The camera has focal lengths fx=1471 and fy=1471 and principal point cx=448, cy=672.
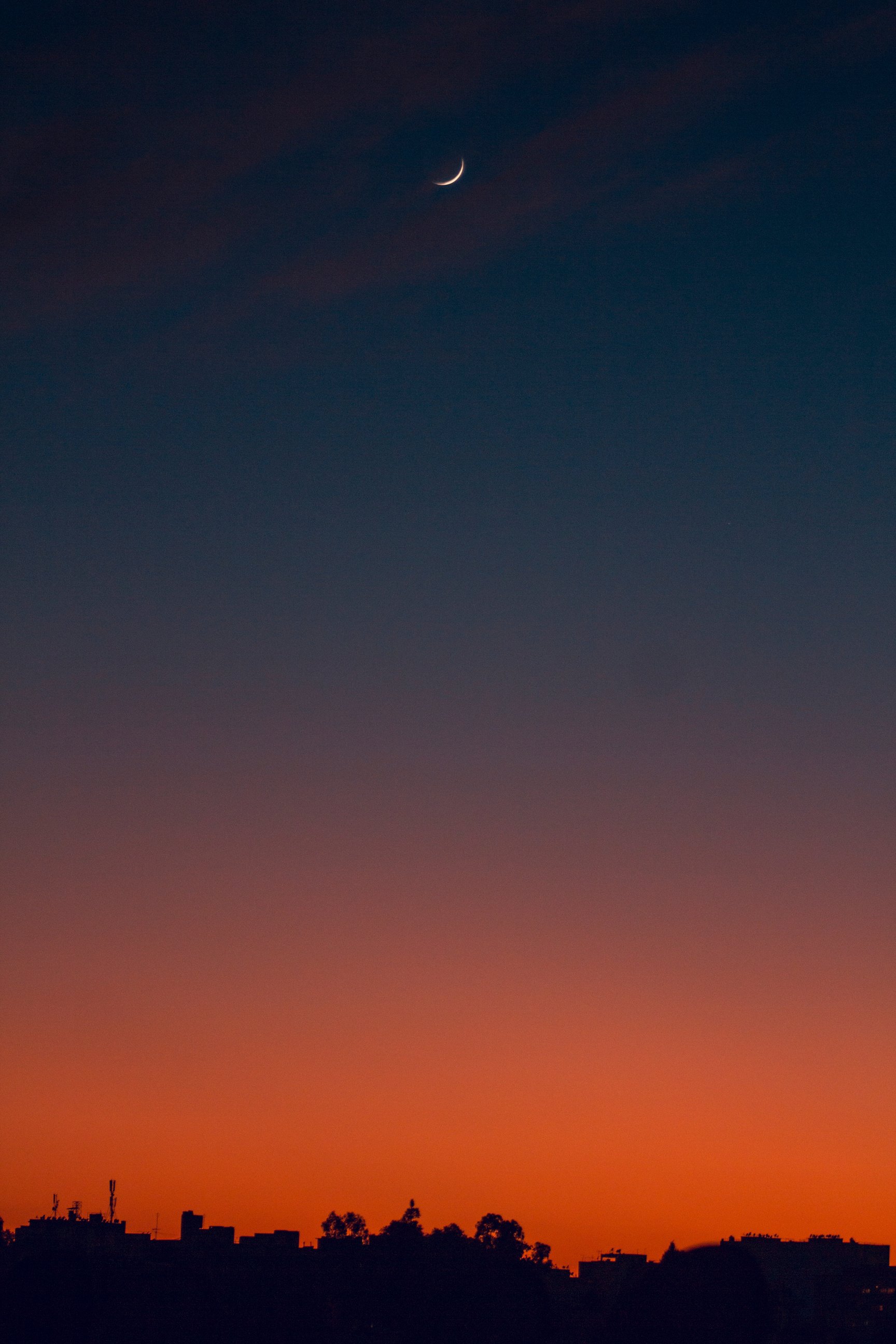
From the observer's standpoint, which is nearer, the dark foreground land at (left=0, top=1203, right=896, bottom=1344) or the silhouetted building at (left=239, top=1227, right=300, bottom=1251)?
the dark foreground land at (left=0, top=1203, right=896, bottom=1344)

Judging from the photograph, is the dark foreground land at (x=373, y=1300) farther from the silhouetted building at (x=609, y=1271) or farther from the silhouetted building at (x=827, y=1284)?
the silhouetted building at (x=609, y=1271)

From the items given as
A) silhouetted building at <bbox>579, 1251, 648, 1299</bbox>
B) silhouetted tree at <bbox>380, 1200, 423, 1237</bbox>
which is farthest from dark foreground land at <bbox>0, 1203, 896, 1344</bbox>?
silhouetted building at <bbox>579, 1251, 648, 1299</bbox>

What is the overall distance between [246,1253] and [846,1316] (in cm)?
5920

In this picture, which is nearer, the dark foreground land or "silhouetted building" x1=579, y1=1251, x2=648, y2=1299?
the dark foreground land

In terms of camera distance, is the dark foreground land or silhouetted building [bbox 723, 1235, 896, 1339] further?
silhouetted building [bbox 723, 1235, 896, 1339]

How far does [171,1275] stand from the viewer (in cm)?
8150

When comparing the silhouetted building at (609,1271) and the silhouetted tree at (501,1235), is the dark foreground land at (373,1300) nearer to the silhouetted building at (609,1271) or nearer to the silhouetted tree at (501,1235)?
the silhouetted tree at (501,1235)

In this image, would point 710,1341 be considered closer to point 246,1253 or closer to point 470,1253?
point 470,1253

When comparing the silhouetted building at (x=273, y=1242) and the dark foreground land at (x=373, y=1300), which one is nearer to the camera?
the dark foreground land at (x=373, y=1300)

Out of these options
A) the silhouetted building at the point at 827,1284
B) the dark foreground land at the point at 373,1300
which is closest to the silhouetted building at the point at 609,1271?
the silhouetted building at the point at 827,1284

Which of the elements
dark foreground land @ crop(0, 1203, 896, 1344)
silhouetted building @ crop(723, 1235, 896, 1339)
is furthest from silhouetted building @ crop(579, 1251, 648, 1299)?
dark foreground land @ crop(0, 1203, 896, 1344)

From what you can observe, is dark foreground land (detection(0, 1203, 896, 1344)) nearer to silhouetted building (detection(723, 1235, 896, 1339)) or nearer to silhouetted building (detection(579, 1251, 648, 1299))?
silhouetted building (detection(723, 1235, 896, 1339))

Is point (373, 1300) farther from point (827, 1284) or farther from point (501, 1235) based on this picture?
point (827, 1284)

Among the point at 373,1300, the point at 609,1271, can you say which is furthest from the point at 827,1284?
the point at 373,1300
